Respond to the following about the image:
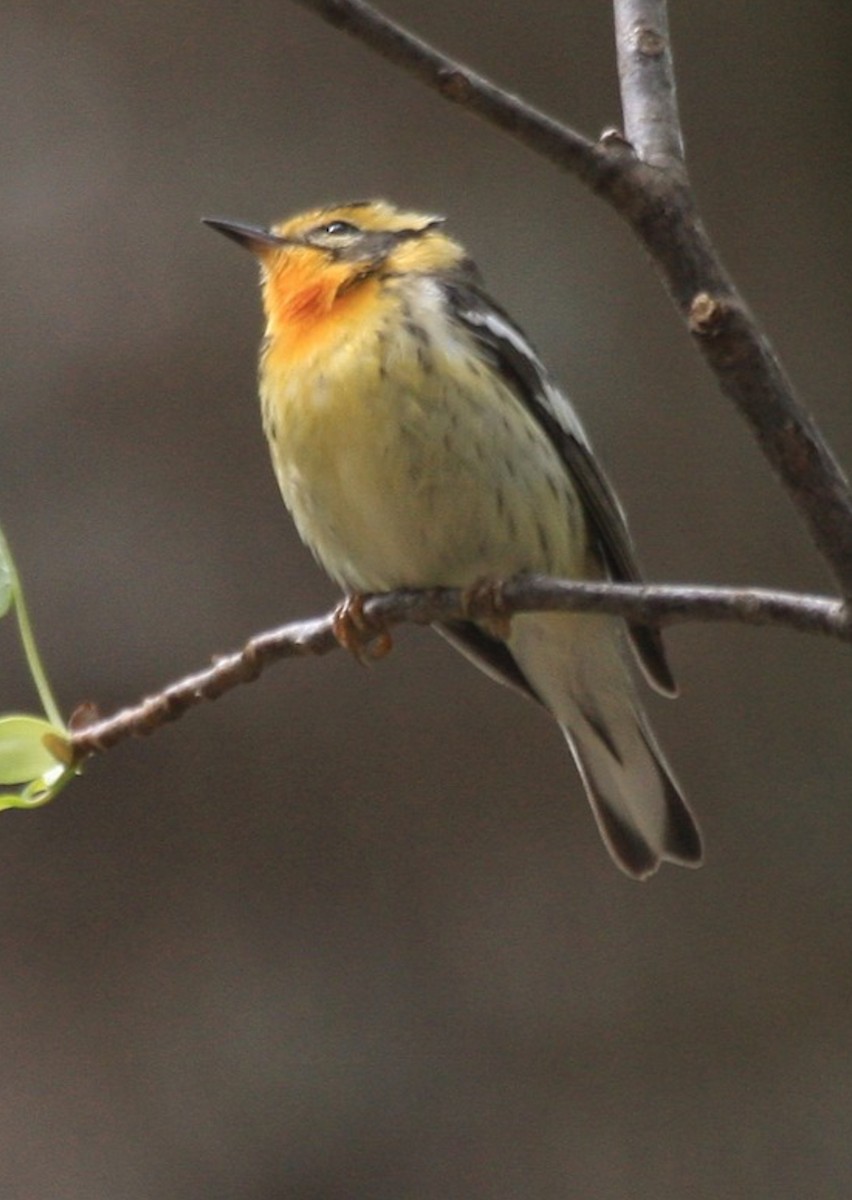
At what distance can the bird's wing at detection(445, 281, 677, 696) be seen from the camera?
5.02 feet

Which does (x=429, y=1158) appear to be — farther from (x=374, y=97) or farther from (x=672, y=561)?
(x=374, y=97)

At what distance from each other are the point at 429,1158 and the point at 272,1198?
0.24 metres

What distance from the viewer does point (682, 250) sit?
795 millimetres

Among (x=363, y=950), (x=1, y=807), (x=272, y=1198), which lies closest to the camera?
(x=1, y=807)

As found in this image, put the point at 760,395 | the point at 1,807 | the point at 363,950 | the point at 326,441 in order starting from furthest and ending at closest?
1. the point at 363,950
2. the point at 326,441
3. the point at 1,807
4. the point at 760,395

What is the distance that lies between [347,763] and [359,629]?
3.79ft

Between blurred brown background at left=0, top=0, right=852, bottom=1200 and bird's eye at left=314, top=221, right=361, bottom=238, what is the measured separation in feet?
3.08

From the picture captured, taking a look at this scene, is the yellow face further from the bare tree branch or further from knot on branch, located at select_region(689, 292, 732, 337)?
knot on branch, located at select_region(689, 292, 732, 337)

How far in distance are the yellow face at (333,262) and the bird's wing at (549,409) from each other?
0.07 m

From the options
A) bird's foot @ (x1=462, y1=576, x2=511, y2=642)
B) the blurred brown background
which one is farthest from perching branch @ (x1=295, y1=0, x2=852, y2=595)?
the blurred brown background

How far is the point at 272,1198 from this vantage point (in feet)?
7.54

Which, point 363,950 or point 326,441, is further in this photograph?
point 363,950

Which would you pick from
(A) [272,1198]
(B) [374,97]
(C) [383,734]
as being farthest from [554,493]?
(B) [374,97]

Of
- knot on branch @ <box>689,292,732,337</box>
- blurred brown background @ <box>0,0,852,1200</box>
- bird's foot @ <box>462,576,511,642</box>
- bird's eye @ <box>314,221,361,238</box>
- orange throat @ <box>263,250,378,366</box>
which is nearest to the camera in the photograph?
knot on branch @ <box>689,292,732,337</box>
